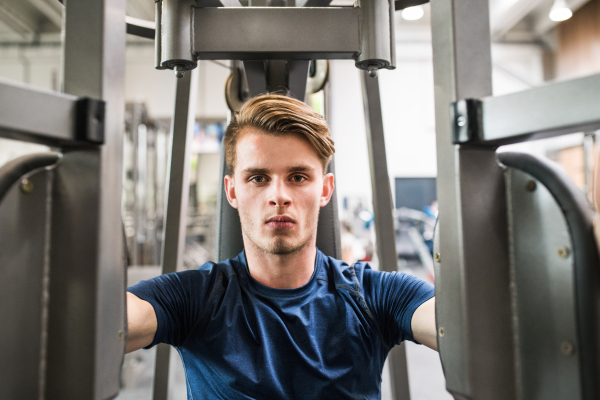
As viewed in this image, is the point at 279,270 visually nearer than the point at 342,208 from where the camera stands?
Yes

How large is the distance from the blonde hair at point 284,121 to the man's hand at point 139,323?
0.44 metres

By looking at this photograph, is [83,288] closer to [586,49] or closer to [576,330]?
[576,330]

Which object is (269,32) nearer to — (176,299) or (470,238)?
(470,238)

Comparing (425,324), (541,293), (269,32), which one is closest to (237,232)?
(425,324)

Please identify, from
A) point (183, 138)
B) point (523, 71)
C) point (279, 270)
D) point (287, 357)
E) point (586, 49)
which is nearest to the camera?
point (287, 357)

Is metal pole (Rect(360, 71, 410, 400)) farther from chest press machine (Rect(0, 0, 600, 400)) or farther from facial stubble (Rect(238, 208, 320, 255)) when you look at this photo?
chest press machine (Rect(0, 0, 600, 400))

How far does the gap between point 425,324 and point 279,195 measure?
443 millimetres

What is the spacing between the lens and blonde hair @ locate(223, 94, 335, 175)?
3.58ft

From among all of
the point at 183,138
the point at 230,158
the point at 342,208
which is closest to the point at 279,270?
the point at 230,158

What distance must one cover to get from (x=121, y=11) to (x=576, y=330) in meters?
0.62

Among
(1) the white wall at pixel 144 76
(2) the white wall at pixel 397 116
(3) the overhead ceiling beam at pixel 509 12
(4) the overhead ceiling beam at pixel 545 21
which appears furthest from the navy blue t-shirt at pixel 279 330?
(4) the overhead ceiling beam at pixel 545 21

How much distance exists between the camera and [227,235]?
4.40 feet

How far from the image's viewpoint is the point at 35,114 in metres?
0.43

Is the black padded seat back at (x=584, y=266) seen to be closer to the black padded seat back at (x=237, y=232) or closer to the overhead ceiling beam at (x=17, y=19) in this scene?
the black padded seat back at (x=237, y=232)
